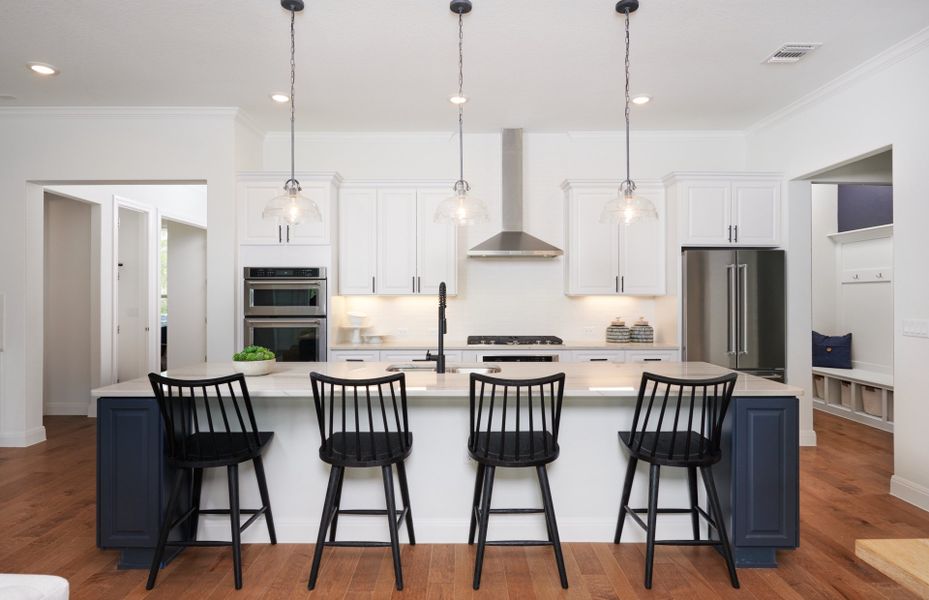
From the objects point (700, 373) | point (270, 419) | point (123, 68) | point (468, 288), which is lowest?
point (270, 419)

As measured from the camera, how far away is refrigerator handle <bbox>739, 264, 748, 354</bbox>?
15.1ft

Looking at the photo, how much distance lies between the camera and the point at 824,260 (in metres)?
6.46

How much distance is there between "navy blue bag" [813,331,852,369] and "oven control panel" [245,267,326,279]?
220 inches

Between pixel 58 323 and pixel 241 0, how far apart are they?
4.68 meters

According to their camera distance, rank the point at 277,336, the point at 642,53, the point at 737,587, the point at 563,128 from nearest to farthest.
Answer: the point at 737,587 < the point at 642,53 < the point at 277,336 < the point at 563,128

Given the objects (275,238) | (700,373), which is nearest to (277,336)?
(275,238)

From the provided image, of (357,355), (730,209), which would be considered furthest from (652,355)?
(357,355)

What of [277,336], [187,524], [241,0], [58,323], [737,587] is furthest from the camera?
[58,323]

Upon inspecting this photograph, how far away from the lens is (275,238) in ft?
15.4

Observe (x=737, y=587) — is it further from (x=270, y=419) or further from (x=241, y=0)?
(x=241, y=0)

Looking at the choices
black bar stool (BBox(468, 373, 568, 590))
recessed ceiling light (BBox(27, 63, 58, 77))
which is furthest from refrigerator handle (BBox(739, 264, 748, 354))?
recessed ceiling light (BBox(27, 63, 58, 77))

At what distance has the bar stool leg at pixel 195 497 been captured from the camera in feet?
9.01

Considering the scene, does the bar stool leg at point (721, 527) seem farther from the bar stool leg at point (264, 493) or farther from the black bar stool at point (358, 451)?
the bar stool leg at point (264, 493)

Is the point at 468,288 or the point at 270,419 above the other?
the point at 468,288
